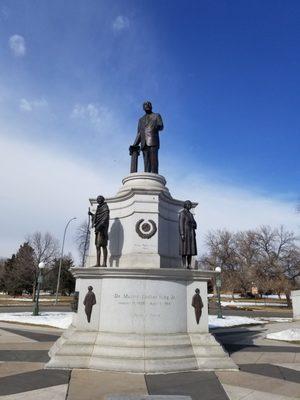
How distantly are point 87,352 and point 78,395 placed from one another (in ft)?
7.56

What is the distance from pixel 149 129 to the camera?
12.2m

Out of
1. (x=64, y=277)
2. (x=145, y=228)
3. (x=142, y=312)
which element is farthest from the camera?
(x=64, y=277)

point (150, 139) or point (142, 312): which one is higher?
point (150, 139)

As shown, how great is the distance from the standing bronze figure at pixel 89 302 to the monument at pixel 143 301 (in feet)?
0.08

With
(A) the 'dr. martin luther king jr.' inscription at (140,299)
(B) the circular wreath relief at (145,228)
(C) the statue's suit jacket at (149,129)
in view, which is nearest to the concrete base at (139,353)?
(A) the 'dr. martin luther king jr.' inscription at (140,299)

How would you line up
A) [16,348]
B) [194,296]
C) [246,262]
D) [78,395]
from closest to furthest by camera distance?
[78,395], [194,296], [16,348], [246,262]

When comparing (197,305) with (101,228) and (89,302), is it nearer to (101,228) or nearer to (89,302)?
(89,302)

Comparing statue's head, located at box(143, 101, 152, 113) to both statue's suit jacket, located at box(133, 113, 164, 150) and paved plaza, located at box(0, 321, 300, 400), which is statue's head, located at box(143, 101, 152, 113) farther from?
paved plaza, located at box(0, 321, 300, 400)

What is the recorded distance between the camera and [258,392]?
20.0ft

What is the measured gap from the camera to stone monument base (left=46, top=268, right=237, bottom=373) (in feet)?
25.7

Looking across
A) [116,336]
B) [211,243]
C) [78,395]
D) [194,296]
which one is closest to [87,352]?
[116,336]

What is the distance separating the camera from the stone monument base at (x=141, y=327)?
7.84m

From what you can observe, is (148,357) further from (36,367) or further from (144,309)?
(36,367)

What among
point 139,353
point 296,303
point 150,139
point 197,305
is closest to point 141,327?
point 139,353
